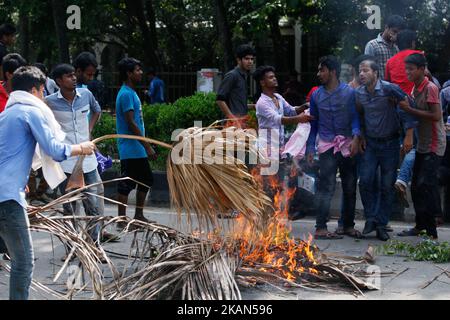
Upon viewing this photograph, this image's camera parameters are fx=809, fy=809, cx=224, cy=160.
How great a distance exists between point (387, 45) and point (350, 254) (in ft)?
10.3

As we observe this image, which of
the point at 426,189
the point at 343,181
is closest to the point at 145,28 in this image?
the point at 343,181

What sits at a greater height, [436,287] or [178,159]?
[178,159]

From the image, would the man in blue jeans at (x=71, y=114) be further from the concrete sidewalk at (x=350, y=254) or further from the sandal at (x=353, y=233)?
the sandal at (x=353, y=233)

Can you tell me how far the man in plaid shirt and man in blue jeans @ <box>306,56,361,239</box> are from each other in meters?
1.35

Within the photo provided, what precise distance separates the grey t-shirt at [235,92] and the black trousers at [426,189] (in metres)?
2.05

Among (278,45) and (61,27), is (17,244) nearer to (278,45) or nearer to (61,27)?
(61,27)

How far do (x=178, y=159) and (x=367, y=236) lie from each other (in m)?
3.16

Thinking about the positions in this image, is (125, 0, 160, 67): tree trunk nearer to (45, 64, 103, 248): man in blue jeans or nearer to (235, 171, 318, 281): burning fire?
(45, 64, 103, 248): man in blue jeans

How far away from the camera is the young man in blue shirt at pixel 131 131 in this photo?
28.2 feet

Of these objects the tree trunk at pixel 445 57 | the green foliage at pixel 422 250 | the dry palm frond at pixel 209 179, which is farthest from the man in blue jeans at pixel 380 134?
the tree trunk at pixel 445 57

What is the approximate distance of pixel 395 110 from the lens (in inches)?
334
